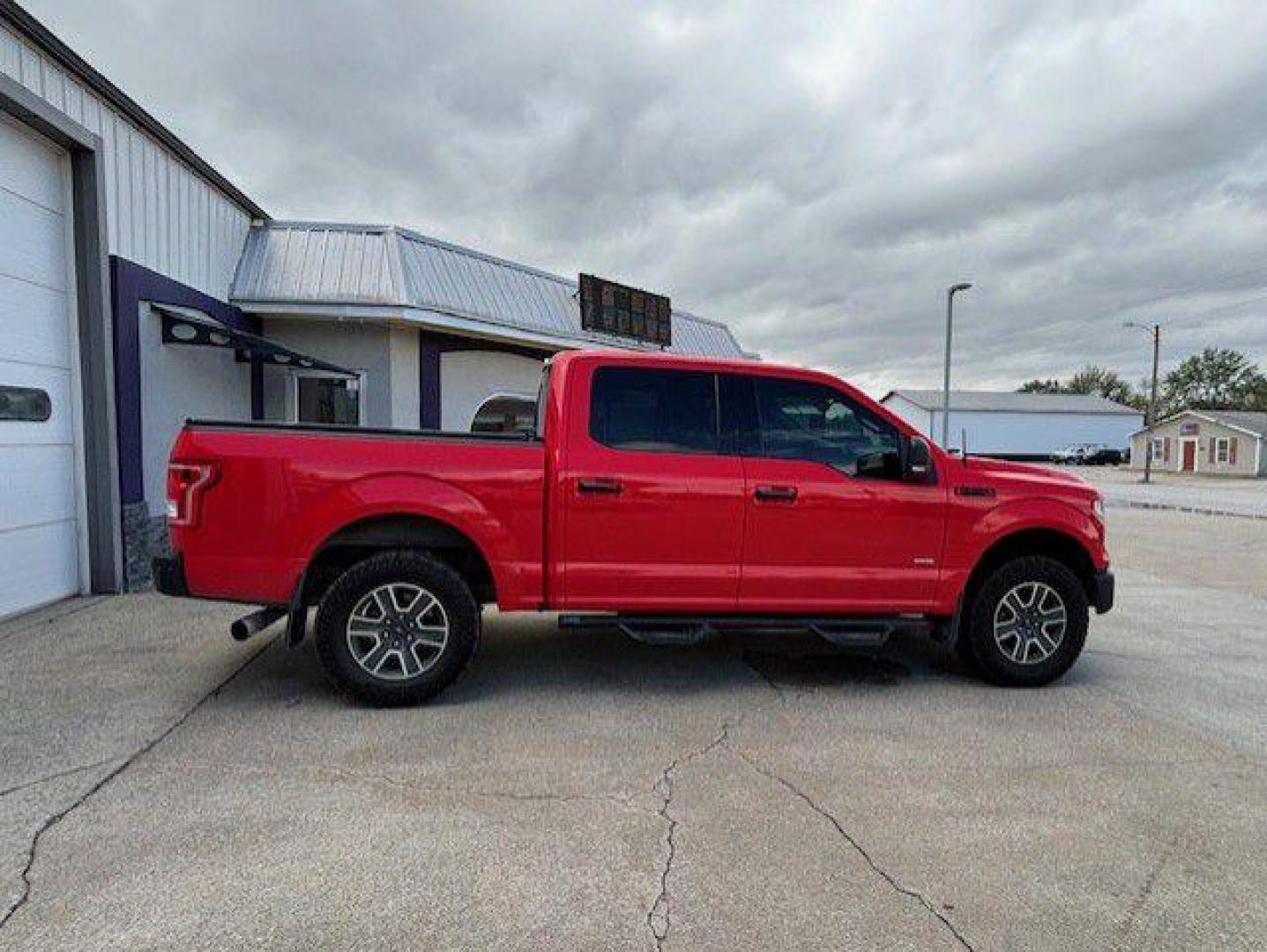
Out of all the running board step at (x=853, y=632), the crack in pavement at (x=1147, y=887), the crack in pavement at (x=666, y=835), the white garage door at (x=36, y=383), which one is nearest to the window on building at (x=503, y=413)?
the white garage door at (x=36, y=383)

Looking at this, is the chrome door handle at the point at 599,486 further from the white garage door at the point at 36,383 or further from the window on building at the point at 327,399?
the window on building at the point at 327,399

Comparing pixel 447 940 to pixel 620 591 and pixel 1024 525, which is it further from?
pixel 1024 525

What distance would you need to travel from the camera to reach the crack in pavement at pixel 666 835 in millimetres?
2428

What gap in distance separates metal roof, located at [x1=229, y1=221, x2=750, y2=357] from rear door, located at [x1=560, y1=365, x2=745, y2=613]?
258 inches

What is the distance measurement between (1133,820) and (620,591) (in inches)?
107

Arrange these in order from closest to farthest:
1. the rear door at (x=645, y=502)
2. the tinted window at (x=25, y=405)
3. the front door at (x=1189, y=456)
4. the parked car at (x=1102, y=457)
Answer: the rear door at (x=645, y=502)
the tinted window at (x=25, y=405)
the front door at (x=1189, y=456)
the parked car at (x=1102, y=457)

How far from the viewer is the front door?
51.4 meters

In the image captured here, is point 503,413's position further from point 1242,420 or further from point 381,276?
point 1242,420

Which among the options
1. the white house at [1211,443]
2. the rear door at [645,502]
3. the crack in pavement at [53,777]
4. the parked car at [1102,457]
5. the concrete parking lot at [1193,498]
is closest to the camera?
the crack in pavement at [53,777]

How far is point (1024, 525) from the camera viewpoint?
4762 mm

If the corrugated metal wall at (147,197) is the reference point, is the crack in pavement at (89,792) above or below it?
below

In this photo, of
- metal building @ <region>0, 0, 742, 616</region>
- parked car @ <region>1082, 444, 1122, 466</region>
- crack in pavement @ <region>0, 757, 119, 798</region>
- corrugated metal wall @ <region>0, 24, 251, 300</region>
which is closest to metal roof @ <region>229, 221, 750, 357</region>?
metal building @ <region>0, 0, 742, 616</region>

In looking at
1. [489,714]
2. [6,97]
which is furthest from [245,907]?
[6,97]

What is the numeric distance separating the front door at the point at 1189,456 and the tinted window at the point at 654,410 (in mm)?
60403
